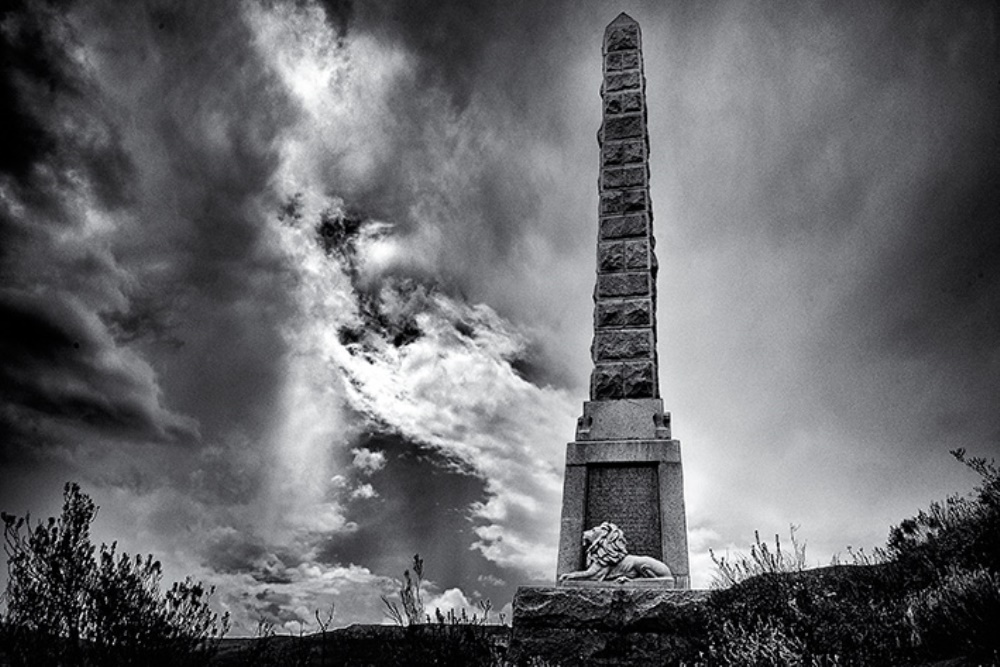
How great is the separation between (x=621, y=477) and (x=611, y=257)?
131 inches

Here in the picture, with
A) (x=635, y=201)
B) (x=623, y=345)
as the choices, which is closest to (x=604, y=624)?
(x=623, y=345)

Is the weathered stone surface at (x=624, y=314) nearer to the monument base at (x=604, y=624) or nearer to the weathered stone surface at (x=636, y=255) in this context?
the weathered stone surface at (x=636, y=255)

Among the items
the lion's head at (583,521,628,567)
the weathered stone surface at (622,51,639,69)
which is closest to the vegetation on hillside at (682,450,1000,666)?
the lion's head at (583,521,628,567)

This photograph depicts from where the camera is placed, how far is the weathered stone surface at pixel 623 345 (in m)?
10.8

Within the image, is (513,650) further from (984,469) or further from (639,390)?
(984,469)

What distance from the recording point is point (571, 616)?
8023 millimetres

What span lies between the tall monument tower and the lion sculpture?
0.46m

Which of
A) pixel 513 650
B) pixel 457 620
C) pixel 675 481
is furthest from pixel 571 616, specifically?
pixel 675 481

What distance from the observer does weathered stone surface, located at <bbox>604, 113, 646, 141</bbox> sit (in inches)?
477

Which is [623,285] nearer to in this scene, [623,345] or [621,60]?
[623,345]

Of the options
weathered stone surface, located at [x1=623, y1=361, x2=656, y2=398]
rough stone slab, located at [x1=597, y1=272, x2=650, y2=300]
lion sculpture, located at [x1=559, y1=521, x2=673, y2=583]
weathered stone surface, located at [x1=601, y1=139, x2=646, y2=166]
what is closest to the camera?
lion sculpture, located at [x1=559, y1=521, x2=673, y2=583]

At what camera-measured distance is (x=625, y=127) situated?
1219 centimetres

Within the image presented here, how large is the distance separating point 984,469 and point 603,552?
160 inches

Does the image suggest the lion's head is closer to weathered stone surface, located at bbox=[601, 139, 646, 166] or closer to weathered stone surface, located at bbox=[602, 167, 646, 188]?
weathered stone surface, located at bbox=[602, 167, 646, 188]
